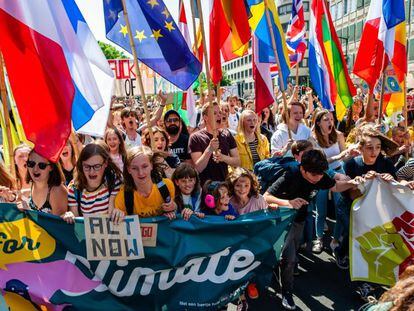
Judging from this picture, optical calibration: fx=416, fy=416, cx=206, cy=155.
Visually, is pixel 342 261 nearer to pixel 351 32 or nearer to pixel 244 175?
pixel 244 175

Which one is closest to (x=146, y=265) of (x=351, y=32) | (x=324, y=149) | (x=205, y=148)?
(x=205, y=148)

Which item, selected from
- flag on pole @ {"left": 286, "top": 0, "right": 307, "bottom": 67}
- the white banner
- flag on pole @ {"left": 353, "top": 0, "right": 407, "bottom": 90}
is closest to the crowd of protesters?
the white banner

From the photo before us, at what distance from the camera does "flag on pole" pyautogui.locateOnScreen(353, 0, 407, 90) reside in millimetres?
5590

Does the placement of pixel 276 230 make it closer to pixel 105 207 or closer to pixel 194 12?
pixel 105 207

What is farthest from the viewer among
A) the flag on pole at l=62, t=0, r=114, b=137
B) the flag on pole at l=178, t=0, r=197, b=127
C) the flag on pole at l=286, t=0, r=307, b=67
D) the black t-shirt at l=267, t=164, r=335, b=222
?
the flag on pole at l=286, t=0, r=307, b=67

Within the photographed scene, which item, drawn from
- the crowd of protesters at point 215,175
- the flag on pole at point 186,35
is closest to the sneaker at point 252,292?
the crowd of protesters at point 215,175

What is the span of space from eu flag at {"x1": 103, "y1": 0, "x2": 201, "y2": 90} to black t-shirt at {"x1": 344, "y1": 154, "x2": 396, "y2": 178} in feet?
6.72

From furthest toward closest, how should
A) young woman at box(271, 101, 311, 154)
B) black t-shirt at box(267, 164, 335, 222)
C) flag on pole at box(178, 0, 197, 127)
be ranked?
1. flag on pole at box(178, 0, 197, 127)
2. young woman at box(271, 101, 311, 154)
3. black t-shirt at box(267, 164, 335, 222)

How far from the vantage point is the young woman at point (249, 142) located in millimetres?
5238

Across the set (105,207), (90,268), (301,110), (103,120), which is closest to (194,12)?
(301,110)

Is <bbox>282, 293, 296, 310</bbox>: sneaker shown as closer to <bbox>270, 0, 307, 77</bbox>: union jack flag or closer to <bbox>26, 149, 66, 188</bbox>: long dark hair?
<bbox>26, 149, 66, 188</bbox>: long dark hair

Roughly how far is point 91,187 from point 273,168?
1.89 m

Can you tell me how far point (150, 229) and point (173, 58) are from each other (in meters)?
2.25

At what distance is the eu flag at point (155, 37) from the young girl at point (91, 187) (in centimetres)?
163
